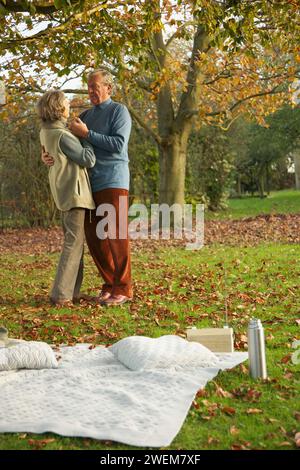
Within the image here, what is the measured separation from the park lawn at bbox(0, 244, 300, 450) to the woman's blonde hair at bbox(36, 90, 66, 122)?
78.5 inches

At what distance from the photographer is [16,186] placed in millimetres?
17875

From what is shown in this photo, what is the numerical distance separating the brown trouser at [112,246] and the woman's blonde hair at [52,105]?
0.91 metres

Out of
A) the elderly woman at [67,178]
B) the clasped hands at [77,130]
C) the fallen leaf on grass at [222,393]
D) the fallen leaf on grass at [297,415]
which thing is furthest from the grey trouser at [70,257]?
the fallen leaf on grass at [297,415]

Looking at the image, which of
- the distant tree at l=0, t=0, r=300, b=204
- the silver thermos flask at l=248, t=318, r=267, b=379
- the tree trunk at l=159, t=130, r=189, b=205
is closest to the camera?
the silver thermos flask at l=248, t=318, r=267, b=379

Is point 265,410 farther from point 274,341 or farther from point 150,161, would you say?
point 150,161

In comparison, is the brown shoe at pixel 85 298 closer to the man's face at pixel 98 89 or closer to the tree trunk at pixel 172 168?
the man's face at pixel 98 89

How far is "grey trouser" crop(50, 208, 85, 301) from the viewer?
7203 millimetres

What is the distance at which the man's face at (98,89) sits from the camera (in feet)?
23.5

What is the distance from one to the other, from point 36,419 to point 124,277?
3595 mm

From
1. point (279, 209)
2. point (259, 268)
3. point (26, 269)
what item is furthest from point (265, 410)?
point (279, 209)

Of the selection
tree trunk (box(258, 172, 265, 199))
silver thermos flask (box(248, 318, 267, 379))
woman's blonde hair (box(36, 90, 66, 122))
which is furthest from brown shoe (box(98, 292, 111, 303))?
tree trunk (box(258, 172, 265, 199))

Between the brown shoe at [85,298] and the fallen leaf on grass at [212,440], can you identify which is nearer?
the fallen leaf on grass at [212,440]

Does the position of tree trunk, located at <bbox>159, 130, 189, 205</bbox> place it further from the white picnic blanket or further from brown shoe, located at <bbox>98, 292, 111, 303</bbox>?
the white picnic blanket
